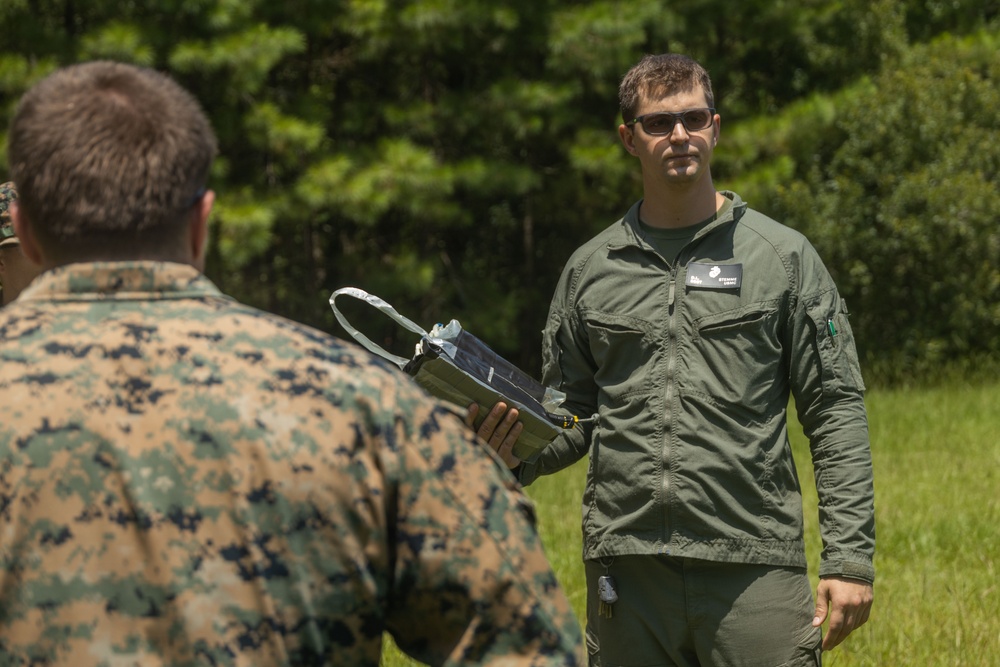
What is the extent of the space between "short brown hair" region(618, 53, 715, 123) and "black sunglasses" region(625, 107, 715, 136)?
0.22 ft

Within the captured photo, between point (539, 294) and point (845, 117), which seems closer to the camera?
point (845, 117)

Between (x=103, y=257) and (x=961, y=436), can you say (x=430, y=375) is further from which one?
(x=961, y=436)

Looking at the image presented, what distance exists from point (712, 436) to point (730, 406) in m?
0.09

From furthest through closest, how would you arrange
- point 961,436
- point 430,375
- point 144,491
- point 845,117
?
point 845,117 < point 961,436 < point 430,375 < point 144,491

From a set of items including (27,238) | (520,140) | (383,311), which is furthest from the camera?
(520,140)

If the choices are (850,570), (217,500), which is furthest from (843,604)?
(217,500)

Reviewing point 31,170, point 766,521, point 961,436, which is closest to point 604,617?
point 766,521

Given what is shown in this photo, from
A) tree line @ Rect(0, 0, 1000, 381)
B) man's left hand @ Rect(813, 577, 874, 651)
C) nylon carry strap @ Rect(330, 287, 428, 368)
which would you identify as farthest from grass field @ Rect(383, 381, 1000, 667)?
tree line @ Rect(0, 0, 1000, 381)

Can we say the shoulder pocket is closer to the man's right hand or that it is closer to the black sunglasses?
the black sunglasses

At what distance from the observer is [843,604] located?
3.22 m

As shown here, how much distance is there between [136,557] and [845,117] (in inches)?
641

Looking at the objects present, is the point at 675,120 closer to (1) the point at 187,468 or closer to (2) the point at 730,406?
(2) the point at 730,406

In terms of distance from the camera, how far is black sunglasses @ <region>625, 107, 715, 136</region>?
11.4ft

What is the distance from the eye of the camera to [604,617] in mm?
3459
